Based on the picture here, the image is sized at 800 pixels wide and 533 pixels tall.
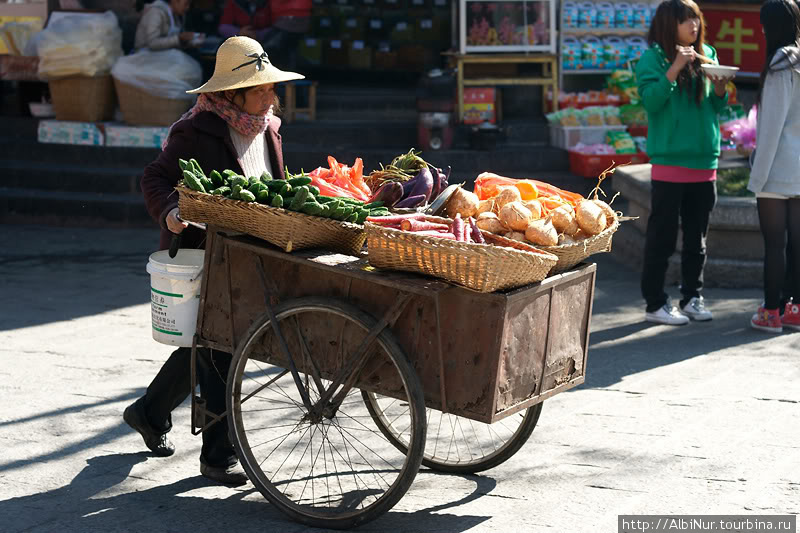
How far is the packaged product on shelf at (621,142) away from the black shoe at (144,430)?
6.57 metres

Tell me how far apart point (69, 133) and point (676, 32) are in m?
6.67

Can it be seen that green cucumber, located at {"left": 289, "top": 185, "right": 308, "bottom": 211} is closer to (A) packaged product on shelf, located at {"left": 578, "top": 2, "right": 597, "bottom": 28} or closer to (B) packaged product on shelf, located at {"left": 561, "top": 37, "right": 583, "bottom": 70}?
(B) packaged product on shelf, located at {"left": 561, "top": 37, "right": 583, "bottom": 70}

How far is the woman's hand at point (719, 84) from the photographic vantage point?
647 centimetres

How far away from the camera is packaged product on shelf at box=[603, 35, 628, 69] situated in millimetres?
11289

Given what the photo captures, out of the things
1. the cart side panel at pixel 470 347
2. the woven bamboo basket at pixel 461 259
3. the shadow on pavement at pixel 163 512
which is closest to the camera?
the woven bamboo basket at pixel 461 259

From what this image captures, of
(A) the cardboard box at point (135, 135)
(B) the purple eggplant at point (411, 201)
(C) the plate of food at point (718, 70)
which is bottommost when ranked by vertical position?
(A) the cardboard box at point (135, 135)

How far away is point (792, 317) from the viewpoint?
22.5 ft

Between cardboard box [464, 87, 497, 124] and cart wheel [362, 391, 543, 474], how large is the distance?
5879mm

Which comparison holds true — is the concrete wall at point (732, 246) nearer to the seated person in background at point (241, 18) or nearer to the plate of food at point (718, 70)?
the plate of food at point (718, 70)

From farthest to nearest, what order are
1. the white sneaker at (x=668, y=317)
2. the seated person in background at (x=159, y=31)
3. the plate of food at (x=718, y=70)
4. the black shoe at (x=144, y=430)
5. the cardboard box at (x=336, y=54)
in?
the cardboard box at (x=336, y=54)
the seated person in background at (x=159, y=31)
the white sneaker at (x=668, y=317)
the plate of food at (x=718, y=70)
the black shoe at (x=144, y=430)

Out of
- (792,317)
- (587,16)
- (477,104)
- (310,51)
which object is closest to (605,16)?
(587,16)

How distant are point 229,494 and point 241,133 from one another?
149cm

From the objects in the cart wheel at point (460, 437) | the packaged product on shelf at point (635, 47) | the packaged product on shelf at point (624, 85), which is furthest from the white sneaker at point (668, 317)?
the packaged product on shelf at point (635, 47)

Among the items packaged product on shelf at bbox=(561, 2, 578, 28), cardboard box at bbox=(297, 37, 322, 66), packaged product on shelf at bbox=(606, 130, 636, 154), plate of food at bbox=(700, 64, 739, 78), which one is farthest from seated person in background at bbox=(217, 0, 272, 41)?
plate of food at bbox=(700, 64, 739, 78)
